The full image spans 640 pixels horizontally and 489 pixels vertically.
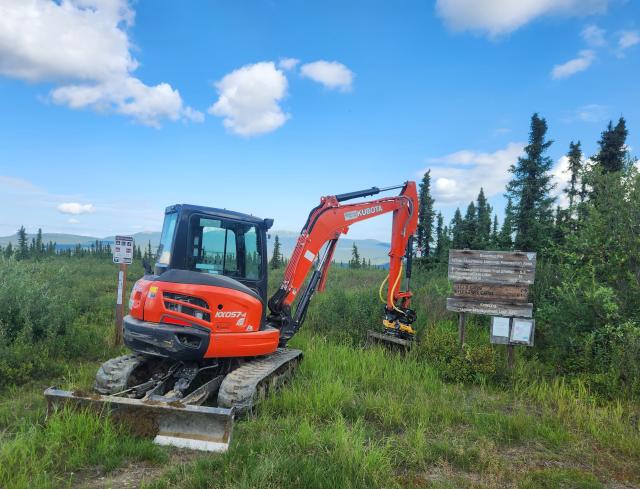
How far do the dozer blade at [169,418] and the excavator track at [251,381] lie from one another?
48cm

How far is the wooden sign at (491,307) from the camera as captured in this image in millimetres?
8453

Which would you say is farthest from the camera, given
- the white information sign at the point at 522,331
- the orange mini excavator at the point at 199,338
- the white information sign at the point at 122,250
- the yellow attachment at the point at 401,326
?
the white information sign at the point at 122,250

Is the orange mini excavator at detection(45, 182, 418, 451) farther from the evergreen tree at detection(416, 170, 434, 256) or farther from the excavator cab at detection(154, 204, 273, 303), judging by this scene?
the evergreen tree at detection(416, 170, 434, 256)

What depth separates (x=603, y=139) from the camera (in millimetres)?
24516

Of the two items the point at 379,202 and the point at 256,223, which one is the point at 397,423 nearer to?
the point at 256,223

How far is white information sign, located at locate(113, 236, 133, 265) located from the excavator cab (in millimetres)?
3041

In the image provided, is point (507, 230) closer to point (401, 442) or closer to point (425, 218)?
point (425, 218)

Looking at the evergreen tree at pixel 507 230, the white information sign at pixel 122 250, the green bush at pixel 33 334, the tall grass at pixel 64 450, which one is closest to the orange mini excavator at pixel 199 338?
the tall grass at pixel 64 450

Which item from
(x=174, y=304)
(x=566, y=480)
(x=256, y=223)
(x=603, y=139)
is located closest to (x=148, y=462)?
(x=174, y=304)

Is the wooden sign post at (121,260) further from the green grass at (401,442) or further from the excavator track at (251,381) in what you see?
the green grass at (401,442)

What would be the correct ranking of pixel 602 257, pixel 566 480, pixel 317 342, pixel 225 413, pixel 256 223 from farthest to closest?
pixel 317 342
pixel 602 257
pixel 256 223
pixel 225 413
pixel 566 480

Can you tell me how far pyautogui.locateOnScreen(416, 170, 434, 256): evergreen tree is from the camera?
32856 millimetres

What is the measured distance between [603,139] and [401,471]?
85.4ft

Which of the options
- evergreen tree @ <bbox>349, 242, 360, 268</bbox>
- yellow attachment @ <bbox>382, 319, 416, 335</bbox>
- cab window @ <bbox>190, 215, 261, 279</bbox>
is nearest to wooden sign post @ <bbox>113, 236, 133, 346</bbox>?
cab window @ <bbox>190, 215, 261, 279</bbox>
